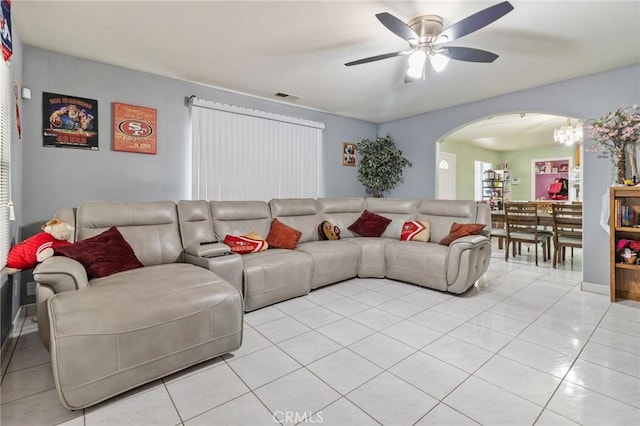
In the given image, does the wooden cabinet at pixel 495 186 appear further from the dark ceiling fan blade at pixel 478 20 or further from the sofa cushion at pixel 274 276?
the dark ceiling fan blade at pixel 478 20

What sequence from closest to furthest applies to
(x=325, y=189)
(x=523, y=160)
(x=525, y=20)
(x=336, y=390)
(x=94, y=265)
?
(x=336, y=390) → (x=94, y=265) → (x=525, y=20) → (x=325, y=189) → (x=523, y=160)

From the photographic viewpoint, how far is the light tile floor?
4.99ft

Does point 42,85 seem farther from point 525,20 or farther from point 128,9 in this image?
point 525,20

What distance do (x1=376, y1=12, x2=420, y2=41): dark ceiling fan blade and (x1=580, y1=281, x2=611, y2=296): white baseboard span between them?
3.41m

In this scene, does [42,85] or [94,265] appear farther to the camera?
[42,85]

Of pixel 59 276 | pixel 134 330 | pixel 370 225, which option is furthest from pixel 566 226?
pixel 59 276

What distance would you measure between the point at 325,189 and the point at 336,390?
3.81m

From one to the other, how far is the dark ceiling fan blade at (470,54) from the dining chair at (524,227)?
125 inches

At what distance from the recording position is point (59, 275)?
178 centimetres

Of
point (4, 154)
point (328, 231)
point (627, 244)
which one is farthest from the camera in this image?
point (328, 231)

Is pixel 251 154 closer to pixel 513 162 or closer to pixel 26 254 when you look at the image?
pixel 26 254

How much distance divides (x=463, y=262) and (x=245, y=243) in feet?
7.55

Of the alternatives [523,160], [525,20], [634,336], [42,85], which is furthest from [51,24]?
[523,160]

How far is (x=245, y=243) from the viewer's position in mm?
3291
